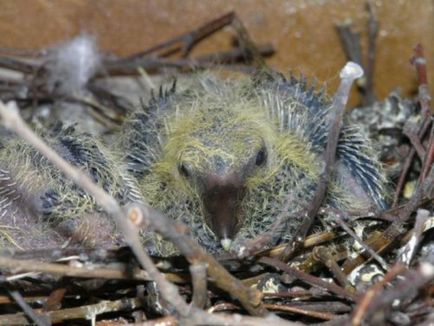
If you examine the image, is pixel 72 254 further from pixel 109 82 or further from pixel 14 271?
pixel 109 82

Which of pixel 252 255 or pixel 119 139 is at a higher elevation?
pixel 119 139

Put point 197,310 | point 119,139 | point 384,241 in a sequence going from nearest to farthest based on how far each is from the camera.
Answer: point 197,310 < point 384,241 < point 119,139

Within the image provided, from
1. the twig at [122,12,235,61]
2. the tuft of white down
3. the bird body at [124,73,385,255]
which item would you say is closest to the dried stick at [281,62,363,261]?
the bird body at [124,73,385,255]

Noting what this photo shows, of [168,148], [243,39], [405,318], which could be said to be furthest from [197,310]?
[243,39]

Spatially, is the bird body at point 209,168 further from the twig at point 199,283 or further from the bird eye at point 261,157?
the twig at point 199,283

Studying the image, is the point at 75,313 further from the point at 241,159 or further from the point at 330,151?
the point at 330,151

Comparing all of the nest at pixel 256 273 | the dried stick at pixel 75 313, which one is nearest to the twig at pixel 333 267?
the nest at pixel 256 273
